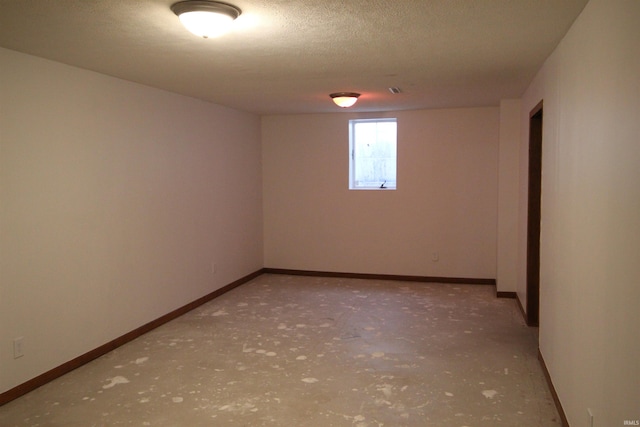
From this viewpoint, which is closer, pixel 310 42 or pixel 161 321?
pixel 310 42

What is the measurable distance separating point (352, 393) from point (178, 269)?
8.54 ft

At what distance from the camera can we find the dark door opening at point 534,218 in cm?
467

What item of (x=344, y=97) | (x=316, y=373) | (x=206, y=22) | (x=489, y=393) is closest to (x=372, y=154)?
(x=344, y=97)

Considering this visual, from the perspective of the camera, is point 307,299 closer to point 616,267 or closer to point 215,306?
point 215,306

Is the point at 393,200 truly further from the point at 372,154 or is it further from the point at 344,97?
the point at 344,97

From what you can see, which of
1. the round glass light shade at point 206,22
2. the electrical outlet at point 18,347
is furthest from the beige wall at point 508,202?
the electrical outlet at point 18,347

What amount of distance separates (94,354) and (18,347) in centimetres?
75

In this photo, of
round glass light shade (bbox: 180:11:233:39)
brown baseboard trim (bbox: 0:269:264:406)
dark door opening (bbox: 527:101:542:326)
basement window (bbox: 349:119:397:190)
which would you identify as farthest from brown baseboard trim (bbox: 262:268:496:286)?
round glass light shade (bbox: 180:11:233:39)

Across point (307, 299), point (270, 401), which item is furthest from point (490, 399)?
point (307, 299)

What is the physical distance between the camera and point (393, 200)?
6.94 metres

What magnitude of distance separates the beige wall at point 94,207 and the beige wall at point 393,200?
4.62ft

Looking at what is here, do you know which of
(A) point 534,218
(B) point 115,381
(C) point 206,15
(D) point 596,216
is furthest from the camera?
(A) point 534,218

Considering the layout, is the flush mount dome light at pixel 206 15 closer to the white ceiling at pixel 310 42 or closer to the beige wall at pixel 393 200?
the white ceiling at pixel 310 42

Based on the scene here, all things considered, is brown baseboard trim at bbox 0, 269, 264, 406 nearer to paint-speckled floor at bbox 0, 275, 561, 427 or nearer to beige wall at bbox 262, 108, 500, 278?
paint-speckled floor at bbox 0, 275, 561, 427
